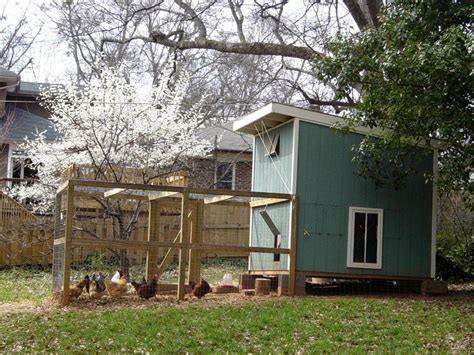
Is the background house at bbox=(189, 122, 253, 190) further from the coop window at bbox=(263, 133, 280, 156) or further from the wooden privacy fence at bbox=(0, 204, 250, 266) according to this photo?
the coop window at bbox=(263, 133, 280, 156)

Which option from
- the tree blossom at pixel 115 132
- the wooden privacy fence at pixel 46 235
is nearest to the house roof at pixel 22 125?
the tree blossom at pixel 115 132

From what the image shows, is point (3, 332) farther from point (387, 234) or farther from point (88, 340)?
point (387, 234)

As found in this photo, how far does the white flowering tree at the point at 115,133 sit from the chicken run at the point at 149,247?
1.39m

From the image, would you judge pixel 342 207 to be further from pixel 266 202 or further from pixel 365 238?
pixel 266 202

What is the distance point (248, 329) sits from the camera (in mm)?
9883

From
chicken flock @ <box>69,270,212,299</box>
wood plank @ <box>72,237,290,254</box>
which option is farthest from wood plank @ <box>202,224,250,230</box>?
chicken flock @ <box>69,270,212,299</box>

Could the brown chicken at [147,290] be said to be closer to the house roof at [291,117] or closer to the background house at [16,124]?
the house roof at [291,117]

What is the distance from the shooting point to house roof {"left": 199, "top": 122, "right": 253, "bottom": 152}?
84.3ft

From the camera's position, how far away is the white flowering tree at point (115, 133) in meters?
18.6

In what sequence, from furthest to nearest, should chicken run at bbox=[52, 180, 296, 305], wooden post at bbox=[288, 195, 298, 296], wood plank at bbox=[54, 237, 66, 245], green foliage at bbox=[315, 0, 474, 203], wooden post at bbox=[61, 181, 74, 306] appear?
1. wooden post at bbox=[288, 195, 298, 296]
2. wood plank at bbox=[54, 237, 66, 245]
3. chicken run at bbox=[52, 180, 296, 305]
4. wooden post at bbox=[61, 181, 74, 306]
5. green foliage at bbox=[315, 0, 474, 203]

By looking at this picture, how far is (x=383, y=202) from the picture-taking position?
1385 cm

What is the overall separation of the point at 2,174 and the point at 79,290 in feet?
42.9

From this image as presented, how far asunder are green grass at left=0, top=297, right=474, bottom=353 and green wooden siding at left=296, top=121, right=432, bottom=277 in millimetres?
1814

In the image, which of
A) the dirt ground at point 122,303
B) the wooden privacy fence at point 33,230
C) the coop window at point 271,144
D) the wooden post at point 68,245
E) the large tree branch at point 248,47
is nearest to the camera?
the dirt ground at point 122,303
